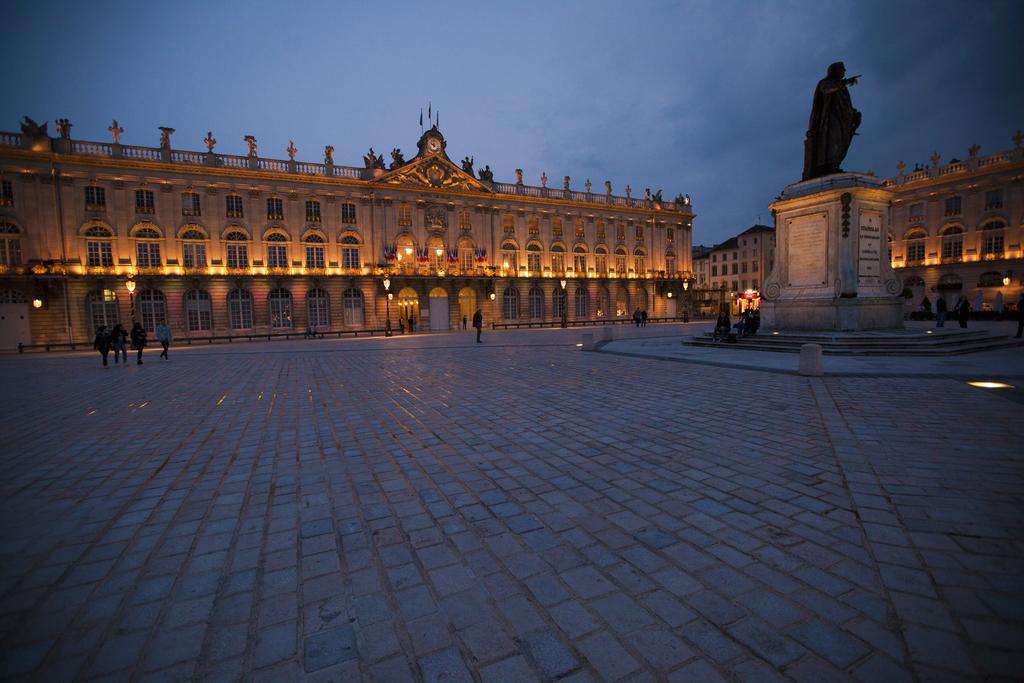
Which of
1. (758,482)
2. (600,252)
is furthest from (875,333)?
(600,252)

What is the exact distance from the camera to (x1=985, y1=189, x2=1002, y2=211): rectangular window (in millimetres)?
34688

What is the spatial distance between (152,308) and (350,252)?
1342 centimetres

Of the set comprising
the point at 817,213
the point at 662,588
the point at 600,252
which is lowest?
the point at 662,588

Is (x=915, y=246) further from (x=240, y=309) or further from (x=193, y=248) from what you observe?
(x=193, y=248)

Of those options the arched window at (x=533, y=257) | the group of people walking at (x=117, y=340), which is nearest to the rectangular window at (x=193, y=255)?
the group of people walking at (x=117, y=340)

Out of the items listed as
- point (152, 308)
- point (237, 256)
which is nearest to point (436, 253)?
point (237, 256)

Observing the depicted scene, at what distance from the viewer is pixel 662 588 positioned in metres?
2.51

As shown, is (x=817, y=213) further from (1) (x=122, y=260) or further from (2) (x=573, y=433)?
(1) (x=122, y=260)

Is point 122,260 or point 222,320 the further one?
point 222,320

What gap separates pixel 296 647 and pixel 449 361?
1242 centimetres

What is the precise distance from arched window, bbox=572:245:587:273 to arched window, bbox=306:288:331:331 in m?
22.4

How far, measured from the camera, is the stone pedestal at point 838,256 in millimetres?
13406

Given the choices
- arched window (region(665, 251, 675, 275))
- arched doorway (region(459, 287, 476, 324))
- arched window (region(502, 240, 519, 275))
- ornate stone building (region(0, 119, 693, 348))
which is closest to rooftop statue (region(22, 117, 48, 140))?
ornate stone building (region(0, 119, 693, 348))

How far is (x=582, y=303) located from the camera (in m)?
44.4
